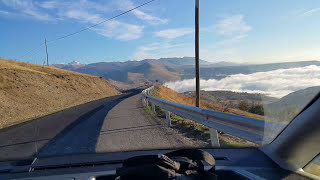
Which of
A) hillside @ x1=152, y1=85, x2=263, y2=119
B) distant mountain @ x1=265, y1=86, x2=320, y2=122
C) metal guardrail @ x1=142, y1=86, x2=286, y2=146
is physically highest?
distant mountain @ x1=265, y1=86, x2=320, y2=122

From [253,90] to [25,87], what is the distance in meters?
34.3

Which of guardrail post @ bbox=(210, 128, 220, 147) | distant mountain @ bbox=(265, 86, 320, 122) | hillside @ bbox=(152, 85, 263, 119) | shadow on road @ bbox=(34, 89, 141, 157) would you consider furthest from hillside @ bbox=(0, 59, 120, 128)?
distant mountain @ bbox=(265, 86, 320, 122)

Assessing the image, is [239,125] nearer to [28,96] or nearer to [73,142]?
[73,142]

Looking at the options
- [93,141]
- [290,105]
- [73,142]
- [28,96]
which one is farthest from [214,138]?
[28,96]

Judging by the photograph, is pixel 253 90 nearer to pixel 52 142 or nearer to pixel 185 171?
pixel 185 171

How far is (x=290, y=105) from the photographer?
3.39 m

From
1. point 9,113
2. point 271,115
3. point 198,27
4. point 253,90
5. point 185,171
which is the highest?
point 198,27

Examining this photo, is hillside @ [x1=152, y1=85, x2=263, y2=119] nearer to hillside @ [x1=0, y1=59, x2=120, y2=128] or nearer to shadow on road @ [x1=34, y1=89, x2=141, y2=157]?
shadow on road @ [x1=34, y1=89, x2=141, y2=157]

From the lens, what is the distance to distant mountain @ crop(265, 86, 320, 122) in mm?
3028

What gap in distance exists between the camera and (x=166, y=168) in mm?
2617

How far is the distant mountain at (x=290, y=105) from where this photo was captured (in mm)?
A: 3028

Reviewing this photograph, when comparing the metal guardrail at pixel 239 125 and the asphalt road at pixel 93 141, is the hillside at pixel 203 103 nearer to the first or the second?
the metal guardrail at pixel 239 125

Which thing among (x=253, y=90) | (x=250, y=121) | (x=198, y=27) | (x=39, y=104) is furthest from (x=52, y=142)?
(x=39, y=104)

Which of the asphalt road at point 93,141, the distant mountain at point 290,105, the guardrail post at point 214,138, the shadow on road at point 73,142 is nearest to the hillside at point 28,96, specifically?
the shadow on road at point 73,142
